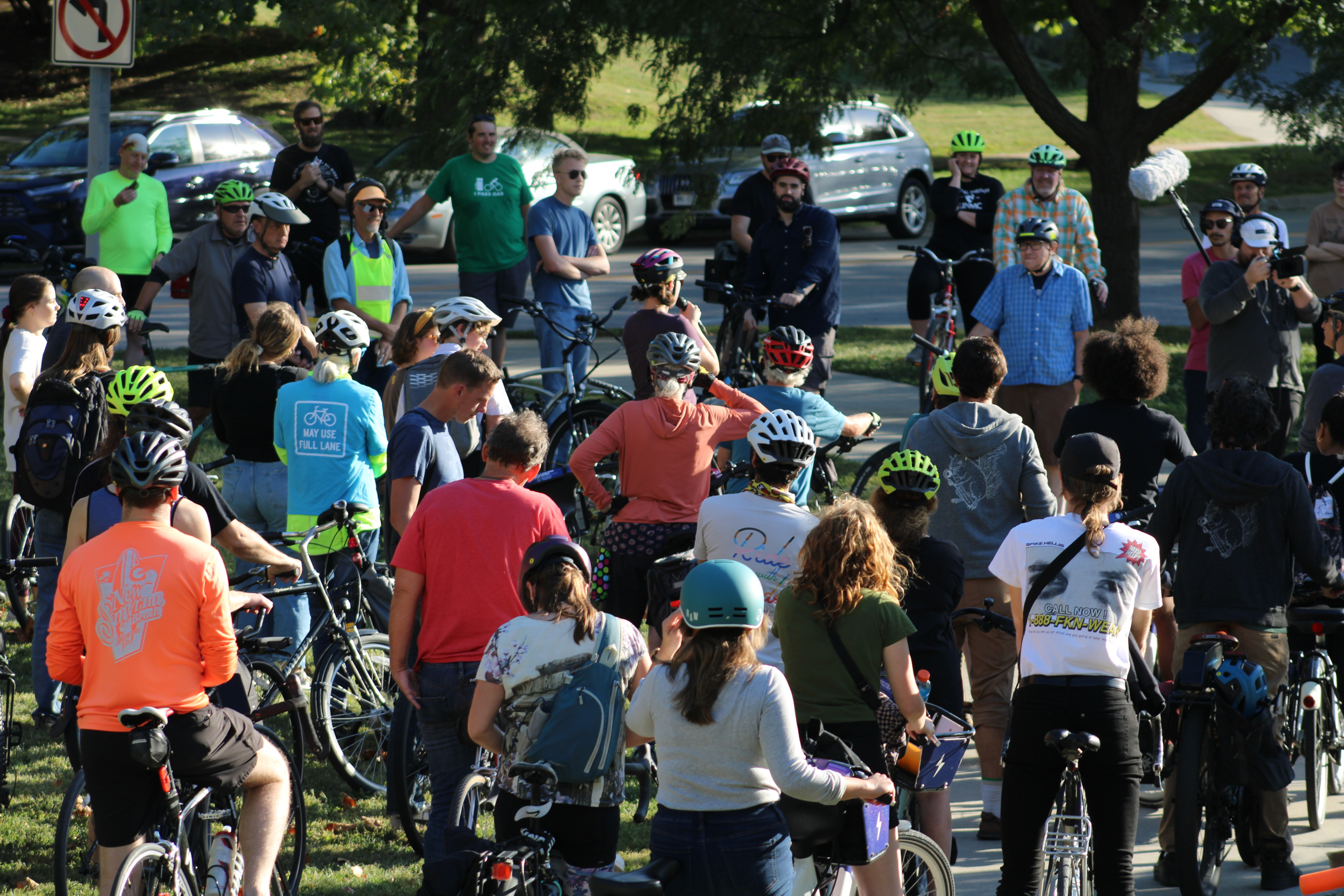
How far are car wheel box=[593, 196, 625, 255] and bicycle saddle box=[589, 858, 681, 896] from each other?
17.9 meters

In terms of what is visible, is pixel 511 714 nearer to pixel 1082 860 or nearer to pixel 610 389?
pixel 1082 860

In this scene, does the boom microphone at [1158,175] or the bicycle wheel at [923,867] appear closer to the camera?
the bicycle wheel at [923,867]

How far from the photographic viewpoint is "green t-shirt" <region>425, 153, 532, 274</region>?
11.5 m

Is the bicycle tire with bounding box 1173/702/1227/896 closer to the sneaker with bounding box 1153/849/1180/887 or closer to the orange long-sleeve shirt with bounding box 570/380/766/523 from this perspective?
the sneaker with bounding box 1153/849/1180/887

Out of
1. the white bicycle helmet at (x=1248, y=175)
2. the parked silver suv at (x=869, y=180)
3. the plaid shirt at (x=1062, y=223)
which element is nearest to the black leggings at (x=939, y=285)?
the plaid shirt at (x=1062, y=223)

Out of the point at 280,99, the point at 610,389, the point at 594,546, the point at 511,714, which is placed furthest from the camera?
the point at 280,99

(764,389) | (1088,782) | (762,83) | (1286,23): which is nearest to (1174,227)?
(1286,23)

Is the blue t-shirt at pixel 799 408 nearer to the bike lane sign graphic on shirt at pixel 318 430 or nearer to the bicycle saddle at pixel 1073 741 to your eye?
the bike lane sign graphic on shirt at pixel 318 430

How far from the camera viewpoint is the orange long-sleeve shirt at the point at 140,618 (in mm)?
4430

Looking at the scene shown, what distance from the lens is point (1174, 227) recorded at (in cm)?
2600

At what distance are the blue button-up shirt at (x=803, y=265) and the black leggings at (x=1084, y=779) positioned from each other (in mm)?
5693

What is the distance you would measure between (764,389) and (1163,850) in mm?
2870

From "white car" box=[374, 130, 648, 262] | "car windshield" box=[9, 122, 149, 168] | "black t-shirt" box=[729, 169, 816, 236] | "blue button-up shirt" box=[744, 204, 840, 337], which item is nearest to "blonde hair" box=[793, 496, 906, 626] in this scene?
"blue button-up shirt" box=[744, 204, 840, 337]

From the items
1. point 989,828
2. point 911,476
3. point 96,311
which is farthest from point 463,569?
point 96,311
